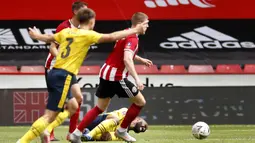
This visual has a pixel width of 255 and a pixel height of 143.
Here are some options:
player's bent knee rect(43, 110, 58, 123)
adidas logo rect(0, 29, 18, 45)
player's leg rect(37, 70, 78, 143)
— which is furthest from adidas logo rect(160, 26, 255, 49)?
player's bent knee rect(43, 110, 58, 123)

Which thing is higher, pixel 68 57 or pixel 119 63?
pixel 68 57

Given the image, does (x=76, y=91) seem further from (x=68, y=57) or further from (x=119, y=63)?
(x=119, y=63)

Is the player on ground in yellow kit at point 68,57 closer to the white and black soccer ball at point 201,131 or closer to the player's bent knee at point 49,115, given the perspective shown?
the player's bent knee at point 49,115

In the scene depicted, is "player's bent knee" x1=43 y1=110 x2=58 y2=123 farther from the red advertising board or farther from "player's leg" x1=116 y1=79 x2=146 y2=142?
the red advertising board

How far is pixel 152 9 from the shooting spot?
19609 mm

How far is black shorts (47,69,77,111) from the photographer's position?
8930 millimetres

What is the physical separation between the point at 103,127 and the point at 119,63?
39.3 inches

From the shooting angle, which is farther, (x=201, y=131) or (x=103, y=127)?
(x=201, y=131)

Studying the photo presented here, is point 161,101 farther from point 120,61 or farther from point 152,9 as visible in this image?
point 120,61

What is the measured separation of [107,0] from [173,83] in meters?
2.72

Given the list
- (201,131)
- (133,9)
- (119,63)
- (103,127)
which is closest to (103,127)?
(103,127)

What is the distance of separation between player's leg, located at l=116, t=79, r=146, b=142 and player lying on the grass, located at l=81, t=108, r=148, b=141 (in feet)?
1.09

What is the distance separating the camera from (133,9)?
63.9ft

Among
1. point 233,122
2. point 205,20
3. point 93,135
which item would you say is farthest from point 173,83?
point 93,135
